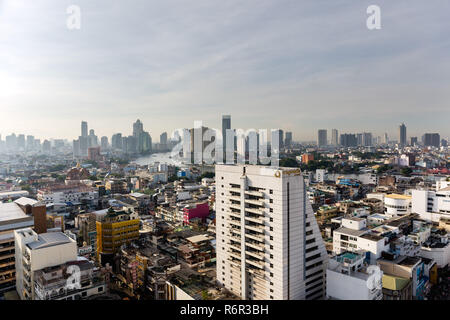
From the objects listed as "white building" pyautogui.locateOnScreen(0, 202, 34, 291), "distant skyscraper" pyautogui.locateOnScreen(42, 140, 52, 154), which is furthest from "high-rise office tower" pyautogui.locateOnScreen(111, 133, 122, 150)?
"white building" pyautogui.locateOnScreen(0, 202, 34, 291)

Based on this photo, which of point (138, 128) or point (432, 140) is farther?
point (432, 140)

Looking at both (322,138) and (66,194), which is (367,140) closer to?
(322,138)

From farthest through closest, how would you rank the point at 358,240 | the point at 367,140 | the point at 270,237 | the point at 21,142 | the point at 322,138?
1. the point at 367,140
2. the point at 322,138
3. the point at 21,142
4. the point at 358,240
5. the point at 270,237

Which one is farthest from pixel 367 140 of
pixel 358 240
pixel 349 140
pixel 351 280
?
pixel 351 280

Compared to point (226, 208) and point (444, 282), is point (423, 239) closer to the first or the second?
point (444, 282)

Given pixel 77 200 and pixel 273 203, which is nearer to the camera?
pixel 273 203

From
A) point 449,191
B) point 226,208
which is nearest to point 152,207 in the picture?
point 226,208

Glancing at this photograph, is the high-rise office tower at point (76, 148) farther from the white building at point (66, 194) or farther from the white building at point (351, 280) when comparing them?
the white building at point (351, 280)
